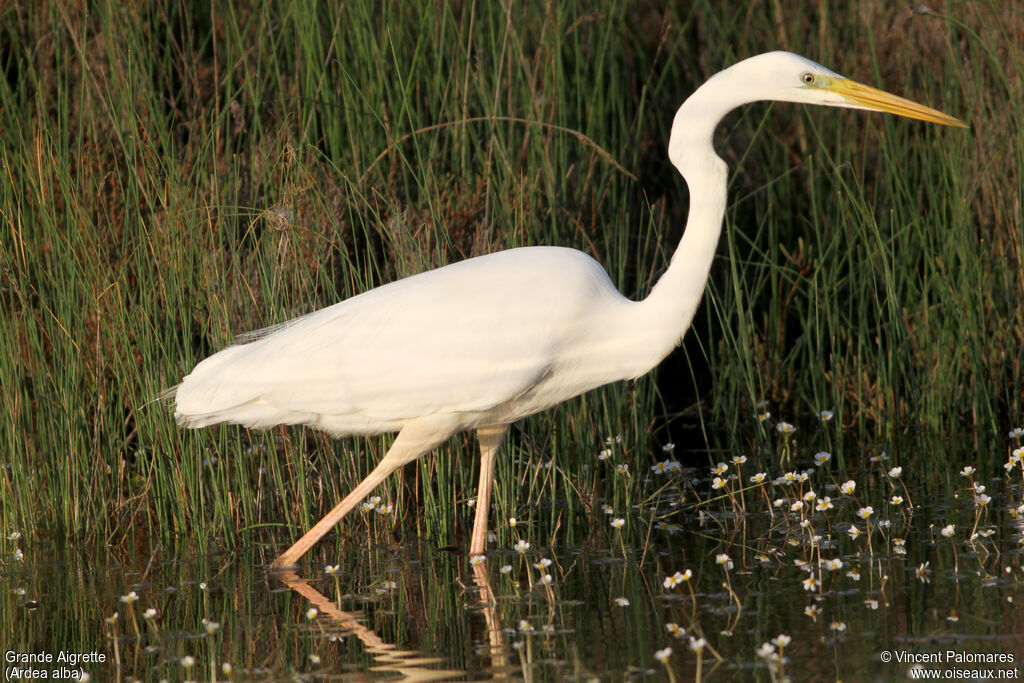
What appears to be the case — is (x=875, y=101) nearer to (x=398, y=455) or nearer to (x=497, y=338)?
(x=497, y=338)

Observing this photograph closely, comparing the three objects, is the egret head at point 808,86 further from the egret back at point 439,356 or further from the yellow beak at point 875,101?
the egret back at point 439,356

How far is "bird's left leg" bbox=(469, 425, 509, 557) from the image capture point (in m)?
4.47

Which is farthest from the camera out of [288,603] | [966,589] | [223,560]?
[223,560]

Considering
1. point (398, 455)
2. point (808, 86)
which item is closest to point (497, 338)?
point (398, 455)

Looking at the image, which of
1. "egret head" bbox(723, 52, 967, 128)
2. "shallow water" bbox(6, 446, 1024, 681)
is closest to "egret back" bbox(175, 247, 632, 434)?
"shallow water" bbox(6, 446, 1024, 681)

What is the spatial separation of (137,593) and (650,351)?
1997mm

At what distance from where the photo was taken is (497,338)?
4145 millimetres

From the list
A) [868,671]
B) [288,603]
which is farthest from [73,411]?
[868,671]

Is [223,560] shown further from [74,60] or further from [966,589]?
[74,60]

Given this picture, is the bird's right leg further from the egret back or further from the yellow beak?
the yellow beak

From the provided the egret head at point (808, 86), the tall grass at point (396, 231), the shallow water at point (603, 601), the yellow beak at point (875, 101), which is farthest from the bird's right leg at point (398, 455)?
the yellow beak at point (875, 101)

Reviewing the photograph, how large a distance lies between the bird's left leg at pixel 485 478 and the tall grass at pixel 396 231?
294mm

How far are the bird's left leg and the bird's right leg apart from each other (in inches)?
10.5

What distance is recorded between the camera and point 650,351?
4.26 metres
